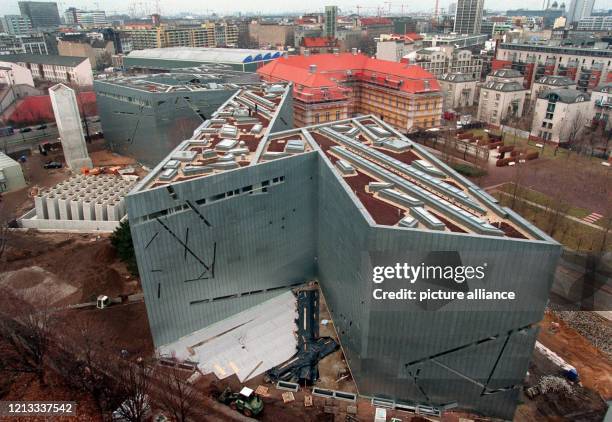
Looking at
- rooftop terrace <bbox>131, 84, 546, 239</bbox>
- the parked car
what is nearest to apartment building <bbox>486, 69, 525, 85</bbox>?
rooftop terrace <bbox>131, 84, 546, 239</bbox>

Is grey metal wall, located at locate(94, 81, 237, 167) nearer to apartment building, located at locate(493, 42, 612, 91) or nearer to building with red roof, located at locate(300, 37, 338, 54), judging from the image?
apartment building, located at locate(493, 42, 612, 91)

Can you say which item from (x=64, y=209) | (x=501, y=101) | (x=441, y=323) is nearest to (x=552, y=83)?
(x=501, y=101)

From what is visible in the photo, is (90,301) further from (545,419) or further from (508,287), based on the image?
(545,419)

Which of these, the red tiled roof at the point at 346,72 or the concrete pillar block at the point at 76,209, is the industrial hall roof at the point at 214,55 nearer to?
the red tiled roof at the point at 346,72

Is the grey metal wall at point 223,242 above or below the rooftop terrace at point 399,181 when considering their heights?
below

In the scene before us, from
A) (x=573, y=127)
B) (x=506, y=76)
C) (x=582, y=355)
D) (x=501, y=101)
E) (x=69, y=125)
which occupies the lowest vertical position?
(x=582, y=355)

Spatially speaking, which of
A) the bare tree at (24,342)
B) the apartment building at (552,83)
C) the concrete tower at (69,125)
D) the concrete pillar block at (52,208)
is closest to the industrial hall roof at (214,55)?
the concrete tower at (69,125)

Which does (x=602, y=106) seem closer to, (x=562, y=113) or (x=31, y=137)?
(x=562, y=113)
